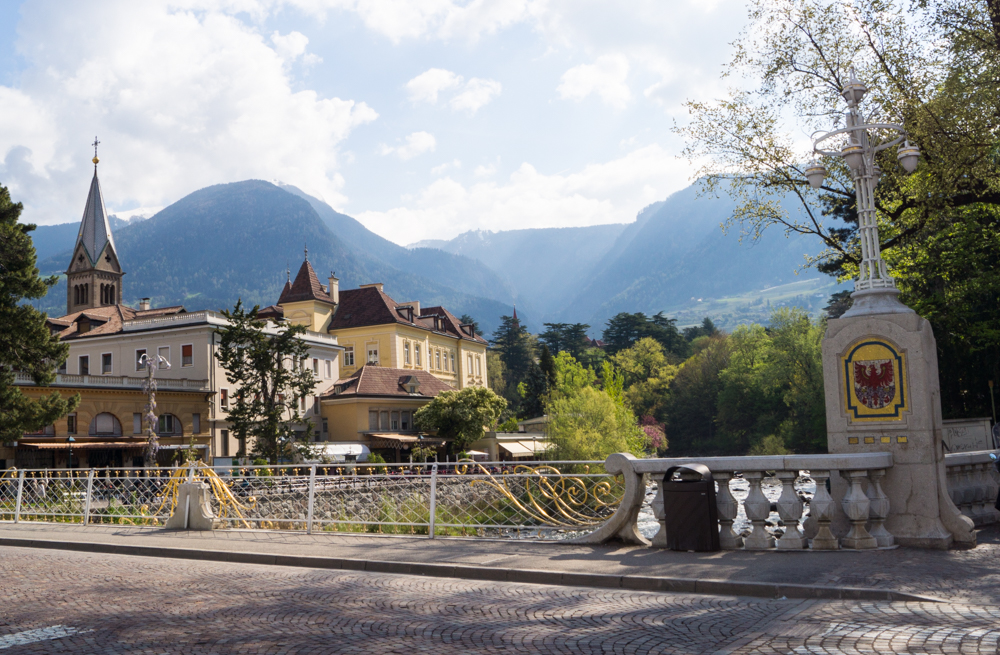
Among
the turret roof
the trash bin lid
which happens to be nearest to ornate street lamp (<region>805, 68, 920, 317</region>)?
the trash bin lid

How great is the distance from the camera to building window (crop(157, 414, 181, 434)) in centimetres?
5016

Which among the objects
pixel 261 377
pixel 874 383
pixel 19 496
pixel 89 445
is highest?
pixel 261 377

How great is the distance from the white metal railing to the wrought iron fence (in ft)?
96.4

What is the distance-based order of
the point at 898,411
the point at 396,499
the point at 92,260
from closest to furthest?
the point at 898,411, the point at 396,499, the point at 92,260

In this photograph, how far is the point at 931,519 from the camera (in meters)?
9.63

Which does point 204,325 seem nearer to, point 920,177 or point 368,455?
point 368,455

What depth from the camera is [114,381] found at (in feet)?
164

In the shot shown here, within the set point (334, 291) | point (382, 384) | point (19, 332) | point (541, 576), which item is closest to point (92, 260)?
point (334, 291)

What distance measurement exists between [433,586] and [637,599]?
97.4 inches

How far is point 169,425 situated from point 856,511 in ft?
159

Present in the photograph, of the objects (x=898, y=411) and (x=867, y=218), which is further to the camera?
(x=867, y=218)

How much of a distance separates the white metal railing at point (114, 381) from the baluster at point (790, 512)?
149 feet

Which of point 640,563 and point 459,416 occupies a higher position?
point 459,416

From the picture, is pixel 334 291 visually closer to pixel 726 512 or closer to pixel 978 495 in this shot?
pixel 726 512
